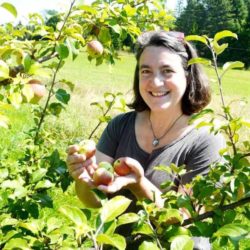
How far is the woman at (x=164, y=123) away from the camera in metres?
1.94

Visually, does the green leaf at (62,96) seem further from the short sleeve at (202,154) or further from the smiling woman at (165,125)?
the short sleeve at (202,154)

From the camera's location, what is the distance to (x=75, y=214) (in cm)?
96

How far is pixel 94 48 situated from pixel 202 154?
61 centimetres

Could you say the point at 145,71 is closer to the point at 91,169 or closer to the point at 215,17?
the point at 91,169

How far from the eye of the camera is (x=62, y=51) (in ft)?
4.99

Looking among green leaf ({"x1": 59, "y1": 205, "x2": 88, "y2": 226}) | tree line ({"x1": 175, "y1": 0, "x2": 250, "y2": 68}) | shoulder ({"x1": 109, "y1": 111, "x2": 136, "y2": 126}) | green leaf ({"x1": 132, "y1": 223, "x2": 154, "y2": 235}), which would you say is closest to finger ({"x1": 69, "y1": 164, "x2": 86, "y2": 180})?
green leaf ({"x1": 132, "y1": 223, "x2": 154, "y2": 235})

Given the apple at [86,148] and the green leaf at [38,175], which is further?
the green leaf at [38,175]

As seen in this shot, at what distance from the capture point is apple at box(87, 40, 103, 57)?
1.84 meters

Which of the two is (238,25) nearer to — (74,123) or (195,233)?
(74,123)

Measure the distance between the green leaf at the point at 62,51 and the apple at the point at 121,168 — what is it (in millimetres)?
379

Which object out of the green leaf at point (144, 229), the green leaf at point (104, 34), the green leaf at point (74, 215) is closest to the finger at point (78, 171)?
the green leaf at point (144, 229)

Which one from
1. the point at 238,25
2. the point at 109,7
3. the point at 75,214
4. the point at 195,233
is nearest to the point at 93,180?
the point at 195,233

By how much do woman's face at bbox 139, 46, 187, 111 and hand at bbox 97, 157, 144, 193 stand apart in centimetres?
56

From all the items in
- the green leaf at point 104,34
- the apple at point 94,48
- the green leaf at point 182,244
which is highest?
the green leaf at point 104,34
